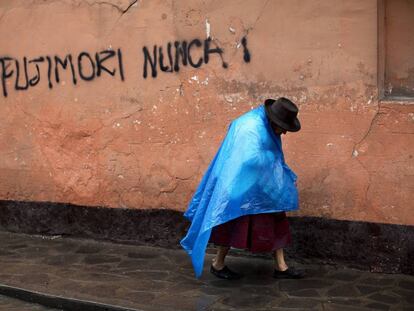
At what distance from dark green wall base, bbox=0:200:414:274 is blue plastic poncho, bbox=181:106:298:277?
67 centimetres

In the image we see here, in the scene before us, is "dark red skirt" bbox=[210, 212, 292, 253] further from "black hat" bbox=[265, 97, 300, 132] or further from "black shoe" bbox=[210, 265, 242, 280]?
"black hat" bbox=[265, 97, 300, 132]

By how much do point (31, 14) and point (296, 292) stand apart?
4084 mm

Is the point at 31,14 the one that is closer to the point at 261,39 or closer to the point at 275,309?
the point at 261,39

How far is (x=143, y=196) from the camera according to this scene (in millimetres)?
6789

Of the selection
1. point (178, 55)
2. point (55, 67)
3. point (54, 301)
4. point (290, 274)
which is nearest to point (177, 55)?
point (178, 55)

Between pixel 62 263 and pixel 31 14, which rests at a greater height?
pixel 31 14

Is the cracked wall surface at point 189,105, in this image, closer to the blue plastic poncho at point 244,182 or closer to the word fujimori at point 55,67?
the word fujimori at point 55,67

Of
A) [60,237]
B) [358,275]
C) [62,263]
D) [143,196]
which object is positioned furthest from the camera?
[60,237]

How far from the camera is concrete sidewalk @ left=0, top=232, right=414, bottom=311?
520 centimetres

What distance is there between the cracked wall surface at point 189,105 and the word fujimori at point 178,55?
3cm

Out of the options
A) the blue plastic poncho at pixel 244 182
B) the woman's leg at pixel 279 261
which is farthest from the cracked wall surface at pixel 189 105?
the blue plastic poncho at pixel 244 182

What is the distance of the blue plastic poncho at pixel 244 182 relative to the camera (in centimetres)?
527

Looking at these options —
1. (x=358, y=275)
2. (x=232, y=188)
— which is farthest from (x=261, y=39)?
(x=358, y=275)

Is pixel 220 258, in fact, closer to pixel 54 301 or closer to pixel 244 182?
pixel 244 182
